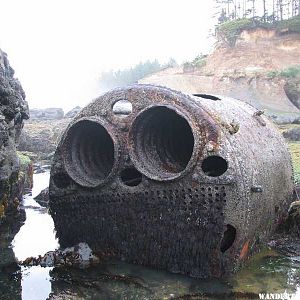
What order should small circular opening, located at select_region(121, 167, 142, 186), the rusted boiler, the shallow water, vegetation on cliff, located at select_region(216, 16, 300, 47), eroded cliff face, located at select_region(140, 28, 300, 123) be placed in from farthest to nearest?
1. vegetation on cliff, located at select_region(216, 16, 300, 47)
2. eroded cliff face, located at select_region(140, 28, 300, 123)
3. small circular opening, located at select_region(121, 167, 142, 186)
4. the rusted boiler
5. the shallow water

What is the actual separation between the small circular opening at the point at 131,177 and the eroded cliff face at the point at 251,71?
2621 cm

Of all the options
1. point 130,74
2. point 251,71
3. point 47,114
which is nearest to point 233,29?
point 251,71

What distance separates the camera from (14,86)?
790 centimetres

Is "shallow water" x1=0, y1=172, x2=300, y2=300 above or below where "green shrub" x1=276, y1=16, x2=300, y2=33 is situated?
below

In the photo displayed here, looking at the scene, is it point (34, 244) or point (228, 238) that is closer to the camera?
point (228, 238)

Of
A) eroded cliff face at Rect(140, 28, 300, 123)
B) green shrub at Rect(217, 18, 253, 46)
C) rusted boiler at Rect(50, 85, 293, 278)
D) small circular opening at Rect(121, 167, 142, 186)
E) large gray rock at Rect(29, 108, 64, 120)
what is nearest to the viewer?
rusted boiler at Rect(50, 85, 293, 278)

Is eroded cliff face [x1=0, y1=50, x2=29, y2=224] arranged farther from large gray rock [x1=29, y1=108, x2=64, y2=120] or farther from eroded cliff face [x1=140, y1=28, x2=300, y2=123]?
eroded cliff face [x1=140, y1=28, x2=300, y2=123]

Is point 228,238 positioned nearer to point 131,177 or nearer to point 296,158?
point 131,177

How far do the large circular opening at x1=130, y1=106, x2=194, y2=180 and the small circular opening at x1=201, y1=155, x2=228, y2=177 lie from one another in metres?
0.35

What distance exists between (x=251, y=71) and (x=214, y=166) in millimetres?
31443

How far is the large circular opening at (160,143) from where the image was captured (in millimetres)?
6355

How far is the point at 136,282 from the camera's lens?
229 inches

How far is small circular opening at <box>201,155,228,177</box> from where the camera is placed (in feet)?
20.2

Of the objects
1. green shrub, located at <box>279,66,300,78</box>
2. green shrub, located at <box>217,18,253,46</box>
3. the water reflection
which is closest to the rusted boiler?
the water reflection
